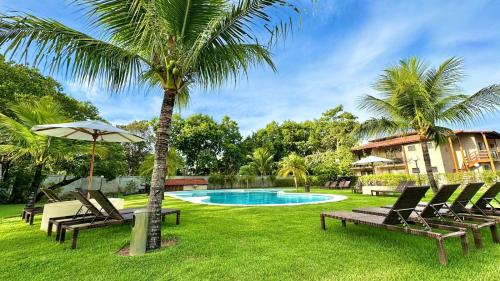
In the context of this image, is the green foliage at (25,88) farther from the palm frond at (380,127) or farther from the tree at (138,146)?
the palm frond at (380,127)

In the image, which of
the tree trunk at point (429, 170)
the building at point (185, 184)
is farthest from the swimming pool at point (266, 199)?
the building at point (185, 184)

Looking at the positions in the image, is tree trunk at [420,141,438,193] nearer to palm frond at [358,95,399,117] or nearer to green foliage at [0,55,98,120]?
palm frond at [358,95,399,117]

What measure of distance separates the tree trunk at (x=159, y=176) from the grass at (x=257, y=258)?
0.38 meters

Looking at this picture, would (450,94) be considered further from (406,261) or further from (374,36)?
(406,261)

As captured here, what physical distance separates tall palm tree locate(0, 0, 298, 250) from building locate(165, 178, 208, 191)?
81.4ft

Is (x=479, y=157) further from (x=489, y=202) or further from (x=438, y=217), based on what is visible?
(x=438, y=217)

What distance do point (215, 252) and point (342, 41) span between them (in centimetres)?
1073

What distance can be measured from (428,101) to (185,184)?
986 inches

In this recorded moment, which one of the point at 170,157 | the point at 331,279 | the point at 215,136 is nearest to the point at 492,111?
the point at 331,279

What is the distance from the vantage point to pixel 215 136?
33.2 m

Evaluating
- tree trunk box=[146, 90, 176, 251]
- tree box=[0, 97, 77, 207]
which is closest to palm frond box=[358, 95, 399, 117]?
tree trunk box=[146, 90, 176, 251]

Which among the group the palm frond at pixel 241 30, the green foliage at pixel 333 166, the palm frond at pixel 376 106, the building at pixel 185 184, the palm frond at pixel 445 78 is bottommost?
the building at pixel 185 184

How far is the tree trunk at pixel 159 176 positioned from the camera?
4.09 m

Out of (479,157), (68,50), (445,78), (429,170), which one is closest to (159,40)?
(68,50)
